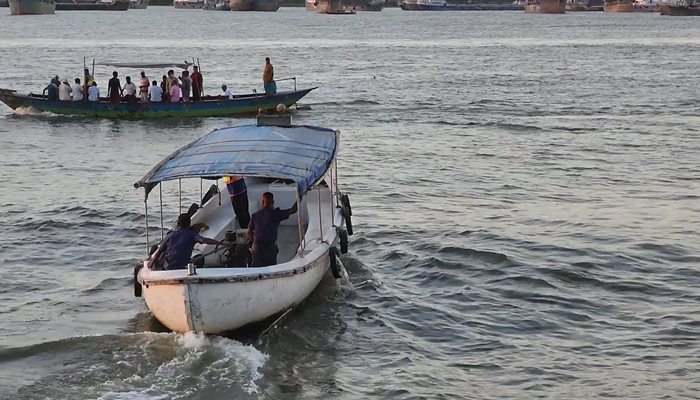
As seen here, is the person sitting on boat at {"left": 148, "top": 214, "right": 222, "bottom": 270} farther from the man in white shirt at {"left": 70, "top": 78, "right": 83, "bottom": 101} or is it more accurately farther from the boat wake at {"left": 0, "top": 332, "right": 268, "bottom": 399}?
the man in white shirt at {"left": 70, "top": 78, "right": 83, "bottom": 101}

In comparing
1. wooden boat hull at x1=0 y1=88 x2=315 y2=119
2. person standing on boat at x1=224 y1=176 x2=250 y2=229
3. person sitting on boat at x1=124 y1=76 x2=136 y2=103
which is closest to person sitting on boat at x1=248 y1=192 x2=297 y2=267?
person standing on boat at x1=224 y1=176 x2=250 y2=229

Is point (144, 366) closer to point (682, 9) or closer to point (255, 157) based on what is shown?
point (255, 157)

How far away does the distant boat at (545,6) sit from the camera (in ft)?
585

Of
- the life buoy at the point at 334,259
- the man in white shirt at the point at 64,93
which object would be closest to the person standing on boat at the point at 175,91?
the man in white shirt at the point at 64,93

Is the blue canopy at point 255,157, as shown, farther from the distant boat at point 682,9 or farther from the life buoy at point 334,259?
the distant boat at point 682,9

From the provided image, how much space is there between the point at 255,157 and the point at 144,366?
3.59 metres

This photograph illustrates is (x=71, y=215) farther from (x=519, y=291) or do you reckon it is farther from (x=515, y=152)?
(x=515, y=152)

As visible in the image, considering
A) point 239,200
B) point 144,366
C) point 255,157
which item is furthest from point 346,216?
point 144,366

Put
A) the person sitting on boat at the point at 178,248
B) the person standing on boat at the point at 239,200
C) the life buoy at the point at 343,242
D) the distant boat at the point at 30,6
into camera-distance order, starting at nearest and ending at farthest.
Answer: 1. the person sitting on boat at the point at 178,248
2. the life buoy at the point at 343,242
3. the person standing on boat at the point at 239,200
4. the distant boat at the point at 30,6

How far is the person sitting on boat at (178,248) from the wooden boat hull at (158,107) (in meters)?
20.6

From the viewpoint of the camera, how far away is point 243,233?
16.1 m

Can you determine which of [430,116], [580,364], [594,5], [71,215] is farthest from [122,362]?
[594,5]

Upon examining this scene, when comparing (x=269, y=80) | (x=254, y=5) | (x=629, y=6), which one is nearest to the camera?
(x=269, y=80)

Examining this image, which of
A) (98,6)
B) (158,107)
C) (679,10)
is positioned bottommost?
(98,6)
